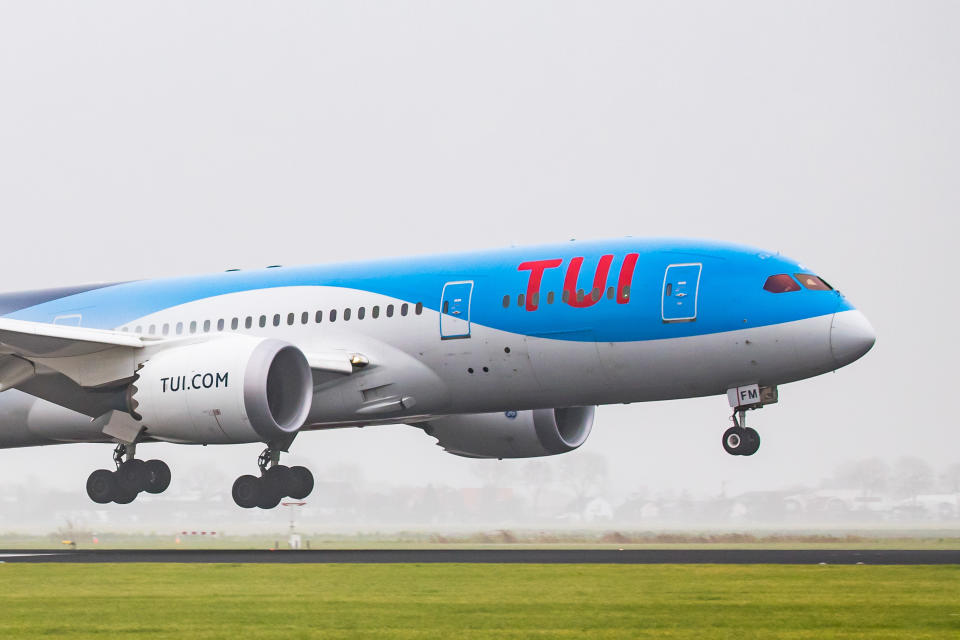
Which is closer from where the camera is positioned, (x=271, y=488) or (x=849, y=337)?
(x=849, y=337)

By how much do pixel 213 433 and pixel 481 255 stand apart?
20.3ft

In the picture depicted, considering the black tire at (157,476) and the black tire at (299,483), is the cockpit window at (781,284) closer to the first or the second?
the black tire at (299,483)

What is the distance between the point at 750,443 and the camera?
25719 mm

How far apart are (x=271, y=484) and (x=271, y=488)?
10 centimetres

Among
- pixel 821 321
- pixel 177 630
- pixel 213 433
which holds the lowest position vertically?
pixel 177 630

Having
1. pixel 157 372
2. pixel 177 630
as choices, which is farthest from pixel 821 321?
pixel 177 630

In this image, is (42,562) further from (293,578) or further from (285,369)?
(293,578)

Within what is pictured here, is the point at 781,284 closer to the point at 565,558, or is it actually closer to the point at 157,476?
the point at 565,558

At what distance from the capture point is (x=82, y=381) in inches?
1135

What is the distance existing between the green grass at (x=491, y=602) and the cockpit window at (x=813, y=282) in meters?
6.31

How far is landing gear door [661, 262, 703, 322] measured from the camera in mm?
25531

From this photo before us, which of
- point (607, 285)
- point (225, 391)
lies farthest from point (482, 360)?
point (225, 391)

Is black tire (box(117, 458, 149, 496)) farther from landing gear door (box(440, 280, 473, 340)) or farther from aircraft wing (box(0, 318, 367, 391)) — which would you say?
landing gear door (box(440, 280, 473, 340))

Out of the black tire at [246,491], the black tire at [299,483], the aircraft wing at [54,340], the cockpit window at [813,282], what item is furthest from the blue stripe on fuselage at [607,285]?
the black tire at [299,483]
